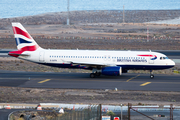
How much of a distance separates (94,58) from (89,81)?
149 inches

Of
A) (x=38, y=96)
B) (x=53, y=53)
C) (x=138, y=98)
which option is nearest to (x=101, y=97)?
(x=138, y=98)

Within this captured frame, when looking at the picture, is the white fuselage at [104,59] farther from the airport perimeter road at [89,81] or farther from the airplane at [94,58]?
the airport perimeter road at [89,81]

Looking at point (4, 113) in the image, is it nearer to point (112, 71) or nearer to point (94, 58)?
point (112, 71)

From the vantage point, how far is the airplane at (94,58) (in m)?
36.4

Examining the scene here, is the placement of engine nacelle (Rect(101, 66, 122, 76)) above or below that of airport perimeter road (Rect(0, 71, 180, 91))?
above

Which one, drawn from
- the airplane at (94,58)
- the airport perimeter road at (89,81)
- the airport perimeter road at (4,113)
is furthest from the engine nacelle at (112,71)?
the airport perimeter road at (4,113)

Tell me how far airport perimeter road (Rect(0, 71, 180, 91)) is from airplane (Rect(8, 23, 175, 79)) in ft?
4.68

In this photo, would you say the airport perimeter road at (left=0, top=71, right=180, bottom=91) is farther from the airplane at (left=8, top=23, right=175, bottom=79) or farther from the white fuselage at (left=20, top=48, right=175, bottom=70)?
the white fuselage at (left=20, top=48, right=175, bottom=70)

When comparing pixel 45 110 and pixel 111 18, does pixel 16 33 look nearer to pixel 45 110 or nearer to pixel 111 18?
pixel 45 110

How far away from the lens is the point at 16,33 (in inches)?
1503

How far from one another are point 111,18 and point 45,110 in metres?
152

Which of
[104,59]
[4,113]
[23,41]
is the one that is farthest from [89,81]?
[4,113]

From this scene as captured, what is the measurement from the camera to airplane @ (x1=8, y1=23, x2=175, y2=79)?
120 ft

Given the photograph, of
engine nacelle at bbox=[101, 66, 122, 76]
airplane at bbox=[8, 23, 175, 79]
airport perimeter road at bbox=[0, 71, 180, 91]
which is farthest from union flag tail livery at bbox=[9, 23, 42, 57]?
engine nacelle at bbox=[101, 66, 122, 76]
